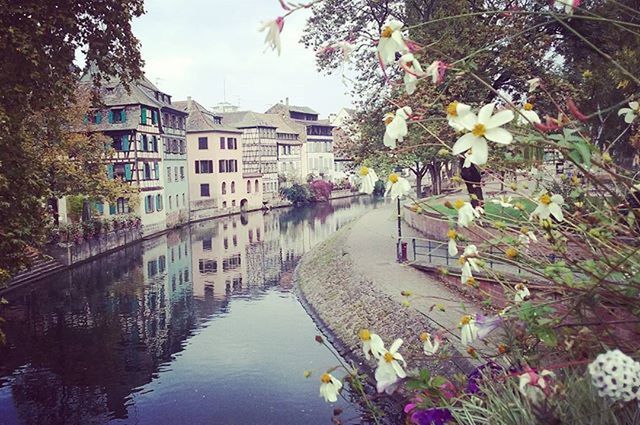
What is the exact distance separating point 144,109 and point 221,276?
2093 centimetres

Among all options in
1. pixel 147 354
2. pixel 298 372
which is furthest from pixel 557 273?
pixel 147 354

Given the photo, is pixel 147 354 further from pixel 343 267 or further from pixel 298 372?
pixel 343 267

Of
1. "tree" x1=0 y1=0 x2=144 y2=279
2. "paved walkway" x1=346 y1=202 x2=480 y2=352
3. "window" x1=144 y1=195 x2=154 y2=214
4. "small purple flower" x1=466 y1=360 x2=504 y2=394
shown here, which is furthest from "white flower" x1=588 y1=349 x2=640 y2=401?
"window" x1=144 y1=195 x2=154 y2=214

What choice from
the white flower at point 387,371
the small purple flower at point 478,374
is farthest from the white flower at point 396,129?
the small purple flower at point 478,374

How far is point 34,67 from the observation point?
9680mm

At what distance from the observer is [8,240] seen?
31.7 feet

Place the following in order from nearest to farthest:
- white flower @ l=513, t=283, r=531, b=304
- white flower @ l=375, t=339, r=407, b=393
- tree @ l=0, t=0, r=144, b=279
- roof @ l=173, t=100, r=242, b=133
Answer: white flower @ l=375, t=339, r=407, b=393
white flower @ l=513, t=283, r=531, b=304
tree @ l=0, t=0, r=144, b=279
roof @ l=173, t=100, r=242, b=133

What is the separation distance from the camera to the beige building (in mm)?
61344

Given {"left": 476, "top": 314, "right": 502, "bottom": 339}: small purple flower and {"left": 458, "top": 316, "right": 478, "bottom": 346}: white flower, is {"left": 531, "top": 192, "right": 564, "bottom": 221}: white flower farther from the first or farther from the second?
{"left": 458, "top": 316, "right": 478, "bottom": 346}: white flower

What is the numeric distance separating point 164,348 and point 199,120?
47108 millimetres

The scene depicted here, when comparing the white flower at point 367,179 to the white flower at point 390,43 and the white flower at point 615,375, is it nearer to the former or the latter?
the white flower at point 390,43

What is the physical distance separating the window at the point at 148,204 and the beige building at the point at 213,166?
11.3 meters

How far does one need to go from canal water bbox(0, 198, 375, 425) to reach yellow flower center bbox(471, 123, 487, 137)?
4180 mm

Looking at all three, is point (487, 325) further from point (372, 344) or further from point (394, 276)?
point (394, 276)
